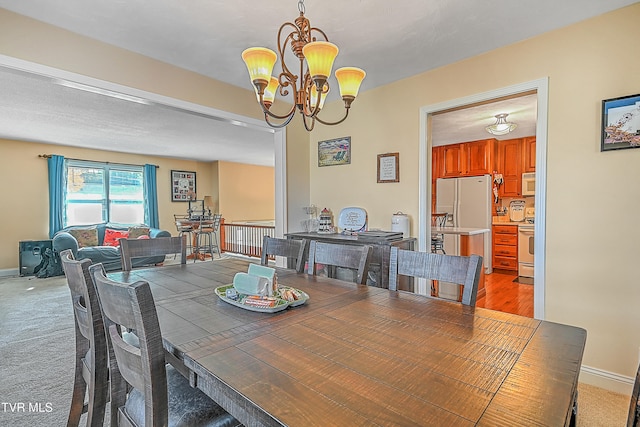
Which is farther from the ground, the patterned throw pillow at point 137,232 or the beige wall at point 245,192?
the beige wall at point 245,192

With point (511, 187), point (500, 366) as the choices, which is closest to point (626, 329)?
point (500, 366)

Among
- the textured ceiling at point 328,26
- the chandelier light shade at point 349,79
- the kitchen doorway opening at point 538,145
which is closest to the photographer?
the chandelier light shade at point 349,79

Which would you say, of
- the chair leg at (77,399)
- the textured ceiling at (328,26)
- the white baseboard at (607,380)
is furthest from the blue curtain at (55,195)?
the white baseboard at (607,380)

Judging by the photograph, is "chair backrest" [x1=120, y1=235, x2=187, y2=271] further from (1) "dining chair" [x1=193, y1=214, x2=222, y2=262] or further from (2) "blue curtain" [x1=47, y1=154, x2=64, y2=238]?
(2) "blue curtain" [x1=47, y1=154, x2=64, y2=238]

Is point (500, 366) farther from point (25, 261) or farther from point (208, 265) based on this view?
point (25, 261)

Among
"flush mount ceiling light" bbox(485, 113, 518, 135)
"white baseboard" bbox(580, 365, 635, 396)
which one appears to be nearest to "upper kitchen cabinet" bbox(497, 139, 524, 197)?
"flush mount ceiling light" bbox(485, 113, 518, 135)

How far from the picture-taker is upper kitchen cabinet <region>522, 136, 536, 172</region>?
206 inches

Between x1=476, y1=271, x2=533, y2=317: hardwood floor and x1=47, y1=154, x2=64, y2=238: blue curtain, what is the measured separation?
23.7 feet

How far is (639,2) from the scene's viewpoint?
1.93m

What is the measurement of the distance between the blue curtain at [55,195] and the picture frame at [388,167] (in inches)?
243

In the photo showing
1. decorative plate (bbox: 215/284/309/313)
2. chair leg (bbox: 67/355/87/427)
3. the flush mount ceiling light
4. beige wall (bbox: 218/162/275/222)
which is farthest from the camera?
beige wall (bbox: 218/162/275/222)

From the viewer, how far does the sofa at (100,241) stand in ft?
17.0

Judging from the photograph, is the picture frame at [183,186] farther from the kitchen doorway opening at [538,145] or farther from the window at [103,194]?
the kitchen doorway opening at [538,145]

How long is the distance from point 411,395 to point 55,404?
7.39 feet
